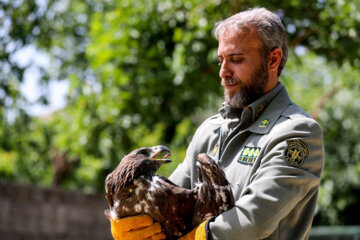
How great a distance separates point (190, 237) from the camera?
2.35m

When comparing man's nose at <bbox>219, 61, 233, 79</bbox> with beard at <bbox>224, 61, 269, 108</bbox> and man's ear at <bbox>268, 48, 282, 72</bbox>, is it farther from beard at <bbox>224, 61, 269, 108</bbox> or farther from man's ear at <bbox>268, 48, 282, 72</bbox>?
man's ear at <bbox>268, 48, 282, 72</bbox>

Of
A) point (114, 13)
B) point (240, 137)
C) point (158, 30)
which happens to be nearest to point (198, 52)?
point (158, 30)

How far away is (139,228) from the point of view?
2404 mm

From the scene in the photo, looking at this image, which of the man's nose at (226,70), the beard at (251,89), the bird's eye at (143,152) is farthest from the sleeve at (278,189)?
the bird's eye at (143,152)

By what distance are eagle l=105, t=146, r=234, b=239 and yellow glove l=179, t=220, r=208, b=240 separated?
0.05 metres

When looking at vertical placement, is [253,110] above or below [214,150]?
above

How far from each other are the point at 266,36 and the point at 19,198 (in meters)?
8.73

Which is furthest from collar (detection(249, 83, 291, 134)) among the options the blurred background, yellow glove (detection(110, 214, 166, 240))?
the blurred background

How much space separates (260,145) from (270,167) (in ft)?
0.62

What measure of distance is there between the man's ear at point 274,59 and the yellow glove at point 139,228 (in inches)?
36.5

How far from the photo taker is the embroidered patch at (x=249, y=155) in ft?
8.07

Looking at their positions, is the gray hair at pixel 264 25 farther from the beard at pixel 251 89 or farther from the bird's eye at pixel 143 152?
the bird's eye at pixel 143 152

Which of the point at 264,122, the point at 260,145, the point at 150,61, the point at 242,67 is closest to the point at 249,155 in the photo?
the point at 260,145

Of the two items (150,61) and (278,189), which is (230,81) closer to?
(278,189)
